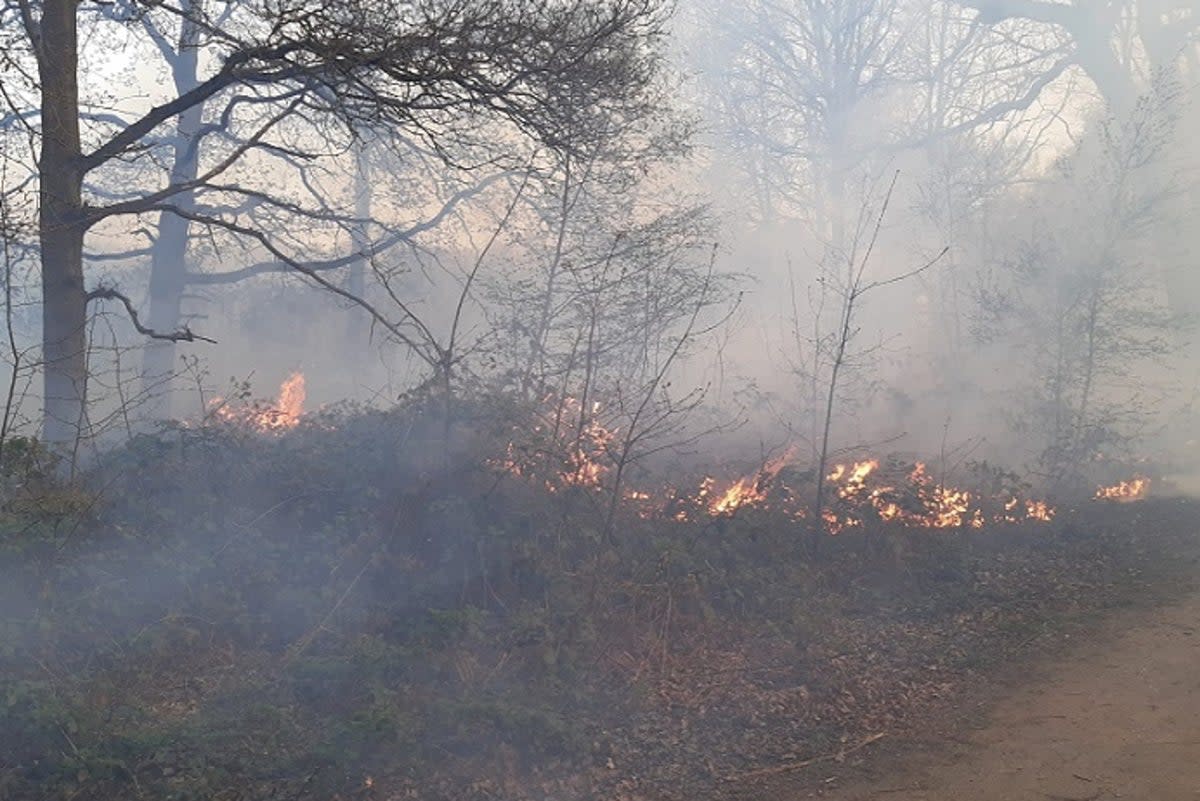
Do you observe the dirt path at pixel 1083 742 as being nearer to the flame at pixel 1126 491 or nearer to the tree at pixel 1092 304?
the flame at pixel 1126 491

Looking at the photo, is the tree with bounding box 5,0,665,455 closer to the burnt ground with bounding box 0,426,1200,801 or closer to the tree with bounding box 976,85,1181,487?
the burnt ground with bounding box 0,426,1200,801

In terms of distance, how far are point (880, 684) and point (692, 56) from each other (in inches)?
863

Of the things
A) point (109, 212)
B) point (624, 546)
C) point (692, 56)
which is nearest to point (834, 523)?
point (624, 546)

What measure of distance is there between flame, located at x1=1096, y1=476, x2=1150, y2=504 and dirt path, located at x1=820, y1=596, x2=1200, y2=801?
6524mm

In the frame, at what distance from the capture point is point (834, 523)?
1005cm

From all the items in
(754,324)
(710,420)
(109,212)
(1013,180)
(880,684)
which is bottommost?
(880,684)

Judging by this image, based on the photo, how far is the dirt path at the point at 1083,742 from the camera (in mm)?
5559

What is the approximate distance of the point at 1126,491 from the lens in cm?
1427

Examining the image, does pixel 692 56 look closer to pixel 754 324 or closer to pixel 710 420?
pixel 754 324

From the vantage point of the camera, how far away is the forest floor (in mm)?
5578

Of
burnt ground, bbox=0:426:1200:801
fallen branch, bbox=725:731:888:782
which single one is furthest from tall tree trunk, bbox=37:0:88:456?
fallen branch, bbox=725:731:888:782

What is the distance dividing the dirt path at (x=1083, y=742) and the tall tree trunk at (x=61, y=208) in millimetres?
7080

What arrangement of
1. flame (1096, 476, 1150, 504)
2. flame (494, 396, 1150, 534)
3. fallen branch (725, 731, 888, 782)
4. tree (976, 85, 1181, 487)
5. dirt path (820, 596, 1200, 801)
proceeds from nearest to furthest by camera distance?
1. dirt path (820, 596, 1200, 801)
2. fallen branch (725, 731, 888, 782)
3. flame (494, 396, 1150, 534)
4. flame (1096, 476, 1150, 504)
5. tree (976, 85, 1181, 487)

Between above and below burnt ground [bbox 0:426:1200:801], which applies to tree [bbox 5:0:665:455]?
above
